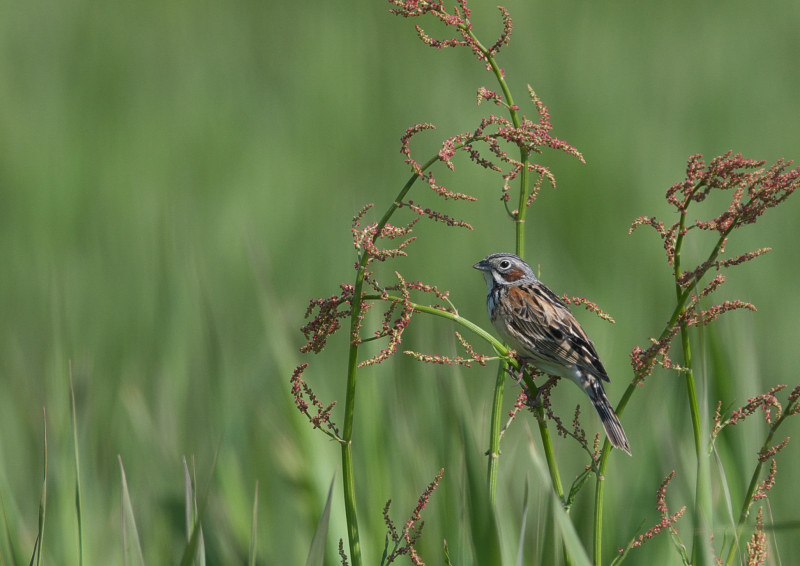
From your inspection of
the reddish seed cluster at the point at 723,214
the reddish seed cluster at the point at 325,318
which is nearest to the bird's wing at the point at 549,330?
the reddish seed cluster at the point at 723,214

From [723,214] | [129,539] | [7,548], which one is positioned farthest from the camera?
[7,548]

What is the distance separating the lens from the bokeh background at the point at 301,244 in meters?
2.85

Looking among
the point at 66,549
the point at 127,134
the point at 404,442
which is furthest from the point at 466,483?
the point at 127,134

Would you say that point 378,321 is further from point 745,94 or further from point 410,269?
point 745,94

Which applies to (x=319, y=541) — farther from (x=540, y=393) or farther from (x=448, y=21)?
(x=448, y=21)

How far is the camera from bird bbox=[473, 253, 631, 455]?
9.18 feet

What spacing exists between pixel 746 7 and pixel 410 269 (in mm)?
4225

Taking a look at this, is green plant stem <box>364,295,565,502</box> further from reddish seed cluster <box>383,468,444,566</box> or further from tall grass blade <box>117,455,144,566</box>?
tall grass blade <box>117,455,144,566</box>

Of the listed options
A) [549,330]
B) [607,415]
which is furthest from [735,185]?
[549,330]

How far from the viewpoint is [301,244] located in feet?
16.8

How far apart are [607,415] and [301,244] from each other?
2736mm

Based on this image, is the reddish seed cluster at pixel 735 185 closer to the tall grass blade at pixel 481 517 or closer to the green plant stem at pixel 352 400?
the green plant stem at pixel 352 400

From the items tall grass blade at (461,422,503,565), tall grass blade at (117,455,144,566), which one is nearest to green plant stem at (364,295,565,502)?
tall grass blade at (461,422,503,565)

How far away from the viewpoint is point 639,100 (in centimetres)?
672
